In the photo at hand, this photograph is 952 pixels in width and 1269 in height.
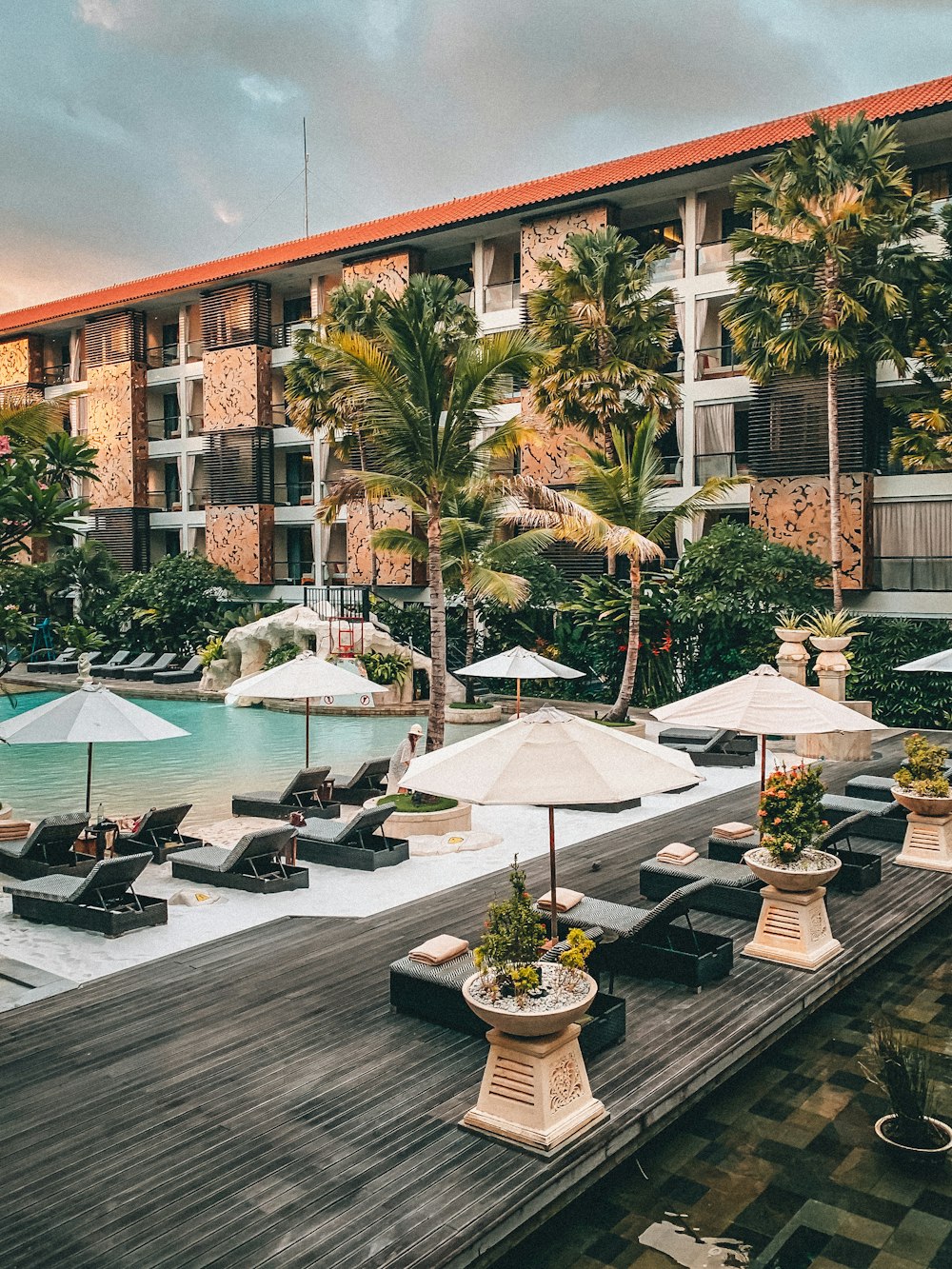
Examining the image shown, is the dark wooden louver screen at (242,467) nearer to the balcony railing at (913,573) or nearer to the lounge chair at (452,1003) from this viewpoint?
the balcony railing at (913,573)

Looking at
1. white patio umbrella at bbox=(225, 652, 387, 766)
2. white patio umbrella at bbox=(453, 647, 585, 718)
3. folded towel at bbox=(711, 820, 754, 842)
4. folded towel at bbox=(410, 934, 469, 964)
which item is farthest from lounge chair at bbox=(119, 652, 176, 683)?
folded towel at bbox=(410, 934, 469, 964)

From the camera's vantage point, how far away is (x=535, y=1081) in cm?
582

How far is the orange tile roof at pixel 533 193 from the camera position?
28172 millimetres

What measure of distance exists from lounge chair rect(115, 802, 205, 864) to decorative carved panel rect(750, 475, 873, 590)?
1841 centimetres

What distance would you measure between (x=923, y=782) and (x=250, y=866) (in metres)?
7.63

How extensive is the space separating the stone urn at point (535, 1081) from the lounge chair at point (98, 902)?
5030mm

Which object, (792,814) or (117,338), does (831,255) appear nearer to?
(792,814)

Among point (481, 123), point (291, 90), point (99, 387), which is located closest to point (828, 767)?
point (99, 387)

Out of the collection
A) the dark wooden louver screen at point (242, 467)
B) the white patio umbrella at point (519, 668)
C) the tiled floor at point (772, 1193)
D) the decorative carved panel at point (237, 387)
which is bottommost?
the tiled floor at point (772, 1193)

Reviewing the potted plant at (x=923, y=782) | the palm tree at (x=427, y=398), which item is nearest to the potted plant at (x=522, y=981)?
the potted plant at (x=923, y=782)

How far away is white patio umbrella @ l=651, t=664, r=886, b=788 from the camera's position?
10.4m

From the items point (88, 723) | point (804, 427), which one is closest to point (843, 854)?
point (88, 723)

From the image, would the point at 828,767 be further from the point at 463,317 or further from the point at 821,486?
the point at 463,317

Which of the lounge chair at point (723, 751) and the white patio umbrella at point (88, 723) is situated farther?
the lounge chair at point (723, 751)
